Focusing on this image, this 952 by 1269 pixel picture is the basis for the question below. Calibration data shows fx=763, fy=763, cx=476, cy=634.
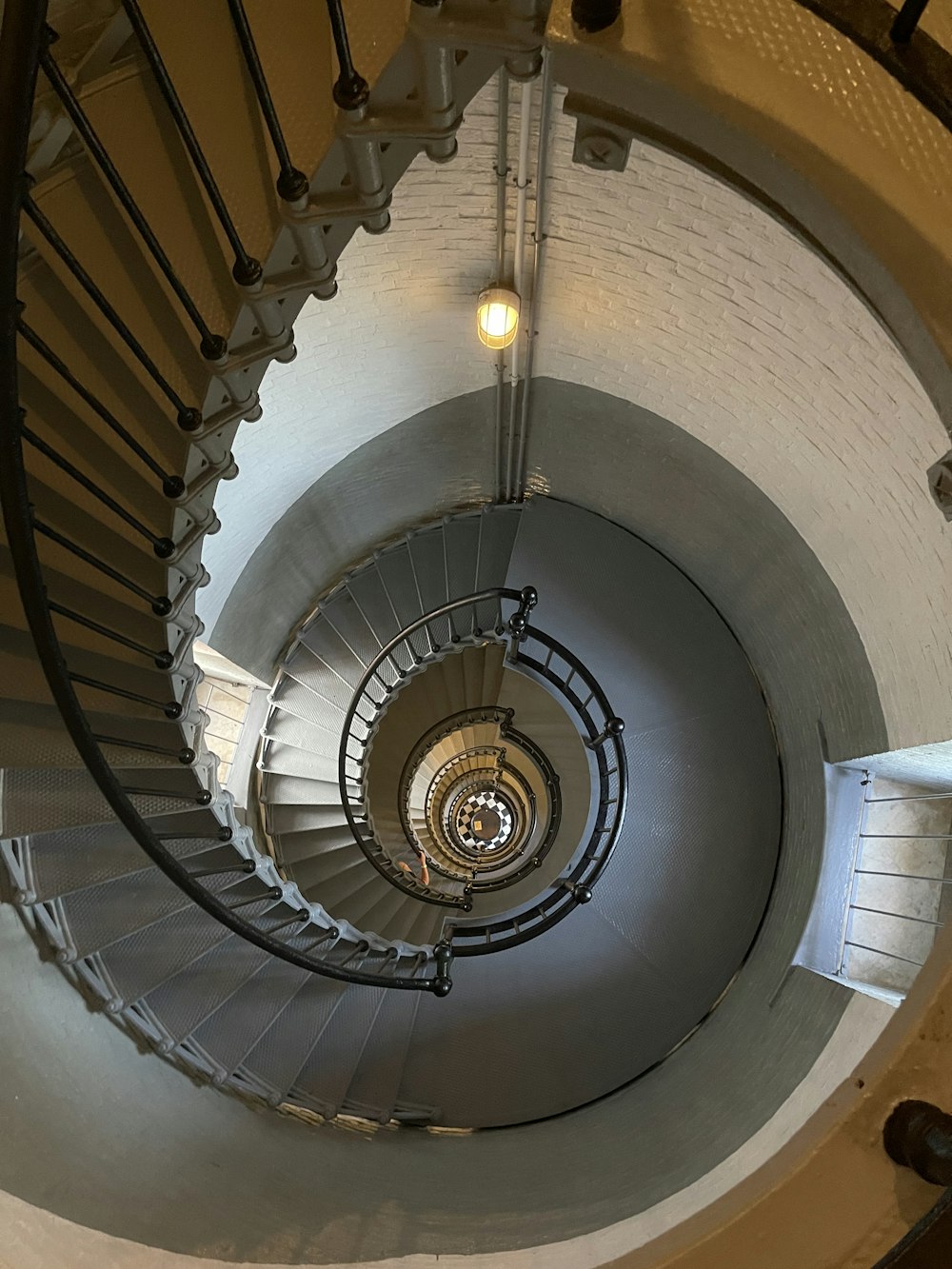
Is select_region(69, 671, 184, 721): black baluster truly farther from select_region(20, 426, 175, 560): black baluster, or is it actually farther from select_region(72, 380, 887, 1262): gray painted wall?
select_region(72, 380, 887, 1262): gray painted wall

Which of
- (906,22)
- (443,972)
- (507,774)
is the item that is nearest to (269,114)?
(906,22)

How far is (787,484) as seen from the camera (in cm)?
466

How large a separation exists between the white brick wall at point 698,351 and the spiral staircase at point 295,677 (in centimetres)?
170

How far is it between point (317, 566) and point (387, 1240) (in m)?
4.94

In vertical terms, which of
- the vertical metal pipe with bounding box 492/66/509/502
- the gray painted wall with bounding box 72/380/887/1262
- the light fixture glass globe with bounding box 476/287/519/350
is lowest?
the gray painted wall with bounding box 72/380/887/1262

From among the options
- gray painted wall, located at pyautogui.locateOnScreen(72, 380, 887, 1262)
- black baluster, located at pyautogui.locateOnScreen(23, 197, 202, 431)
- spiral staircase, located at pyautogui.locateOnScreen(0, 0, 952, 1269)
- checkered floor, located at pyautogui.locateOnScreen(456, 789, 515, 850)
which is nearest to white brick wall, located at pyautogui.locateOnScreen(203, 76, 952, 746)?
Result: gray painted wall, located at pyautogui.locateOnScreen(72, 380, 887, 1262)

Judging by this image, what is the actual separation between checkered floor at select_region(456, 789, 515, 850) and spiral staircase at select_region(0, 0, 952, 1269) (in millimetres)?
Answer: 2774

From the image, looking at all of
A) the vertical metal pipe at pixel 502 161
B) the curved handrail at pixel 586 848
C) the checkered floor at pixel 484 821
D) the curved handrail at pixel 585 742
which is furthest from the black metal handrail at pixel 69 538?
the checkered floor at pixel 484 821

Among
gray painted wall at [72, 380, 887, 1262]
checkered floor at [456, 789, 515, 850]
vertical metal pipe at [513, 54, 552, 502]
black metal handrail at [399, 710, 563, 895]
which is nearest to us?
vertical metal pipe at [513, 54, 552, 502]

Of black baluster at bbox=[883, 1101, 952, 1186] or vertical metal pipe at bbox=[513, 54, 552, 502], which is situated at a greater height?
vertical metal pipe at bbox=[513, 54, 552, 502]

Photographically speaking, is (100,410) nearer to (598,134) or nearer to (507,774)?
(598,134)

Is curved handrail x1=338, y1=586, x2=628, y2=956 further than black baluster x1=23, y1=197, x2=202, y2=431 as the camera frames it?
Yes

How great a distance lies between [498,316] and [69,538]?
2.82 meters

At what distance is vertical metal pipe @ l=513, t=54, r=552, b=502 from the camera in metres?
3.48
